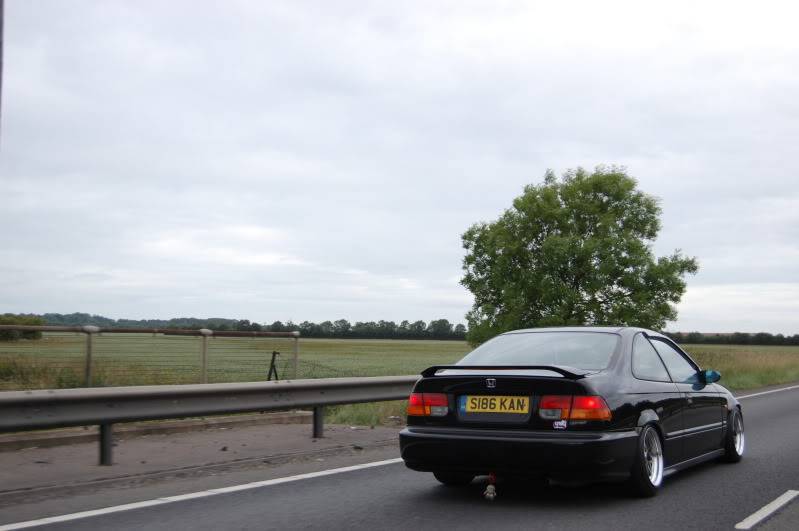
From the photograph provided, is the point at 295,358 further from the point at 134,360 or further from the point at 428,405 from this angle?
the point at 428,405

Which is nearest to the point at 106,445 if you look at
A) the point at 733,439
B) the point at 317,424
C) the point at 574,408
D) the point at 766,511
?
the point at 317,424

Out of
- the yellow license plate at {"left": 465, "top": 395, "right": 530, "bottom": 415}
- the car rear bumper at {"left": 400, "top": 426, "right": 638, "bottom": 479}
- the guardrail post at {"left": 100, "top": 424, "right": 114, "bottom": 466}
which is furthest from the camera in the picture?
the guardrail post at {"left": 100, "top": 424, "right": 114, "bottom": 466}

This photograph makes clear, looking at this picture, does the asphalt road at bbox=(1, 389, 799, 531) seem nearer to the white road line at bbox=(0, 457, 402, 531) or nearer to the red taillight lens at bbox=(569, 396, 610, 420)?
the white road line at bbox=(0, 457, 402, 531)

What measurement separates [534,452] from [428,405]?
0.96m

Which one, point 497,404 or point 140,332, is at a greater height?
point 140,332

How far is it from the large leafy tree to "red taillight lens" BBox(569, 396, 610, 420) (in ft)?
149

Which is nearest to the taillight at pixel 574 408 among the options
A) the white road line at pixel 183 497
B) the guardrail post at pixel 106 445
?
the white road line at pixel 183 497

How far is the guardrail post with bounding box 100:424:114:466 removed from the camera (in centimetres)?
800

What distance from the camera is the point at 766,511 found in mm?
6129

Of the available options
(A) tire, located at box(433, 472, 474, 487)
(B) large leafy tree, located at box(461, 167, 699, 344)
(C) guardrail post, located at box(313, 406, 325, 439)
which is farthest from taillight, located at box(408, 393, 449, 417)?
(B) large leafy tree, located at box(461, 167, 699, 344)

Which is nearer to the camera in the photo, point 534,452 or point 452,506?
point 534,452

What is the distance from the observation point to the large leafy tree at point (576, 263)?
52312mm

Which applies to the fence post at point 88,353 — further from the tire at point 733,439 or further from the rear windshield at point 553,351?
the tire at point 733,439

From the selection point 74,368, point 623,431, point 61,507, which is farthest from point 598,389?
point 74,368
